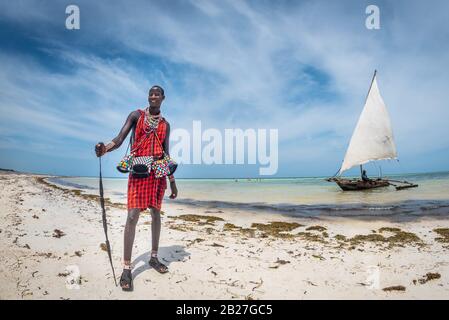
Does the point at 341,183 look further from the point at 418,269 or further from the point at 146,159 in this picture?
the point at 146,159

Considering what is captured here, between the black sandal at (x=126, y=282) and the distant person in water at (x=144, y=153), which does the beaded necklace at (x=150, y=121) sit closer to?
the distant person in water at (x=144, y=153)

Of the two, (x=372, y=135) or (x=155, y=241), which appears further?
(x=372, y=135)

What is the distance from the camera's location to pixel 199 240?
6.24 m

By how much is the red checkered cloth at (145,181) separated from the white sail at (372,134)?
3781 centimetres

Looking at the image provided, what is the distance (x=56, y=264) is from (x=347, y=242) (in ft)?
20.4

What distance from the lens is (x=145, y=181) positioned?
A: 12.3 ft

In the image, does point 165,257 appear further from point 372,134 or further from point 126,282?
point 372,134

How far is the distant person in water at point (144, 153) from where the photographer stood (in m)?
3.61

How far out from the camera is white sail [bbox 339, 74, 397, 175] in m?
36.2

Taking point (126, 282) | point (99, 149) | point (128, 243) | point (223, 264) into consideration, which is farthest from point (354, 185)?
point (99, 149)

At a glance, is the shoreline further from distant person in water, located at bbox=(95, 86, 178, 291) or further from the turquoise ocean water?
distant person in water, located at bbox=(95, 86, 178, 291)

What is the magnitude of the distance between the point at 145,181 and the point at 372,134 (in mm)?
38893
